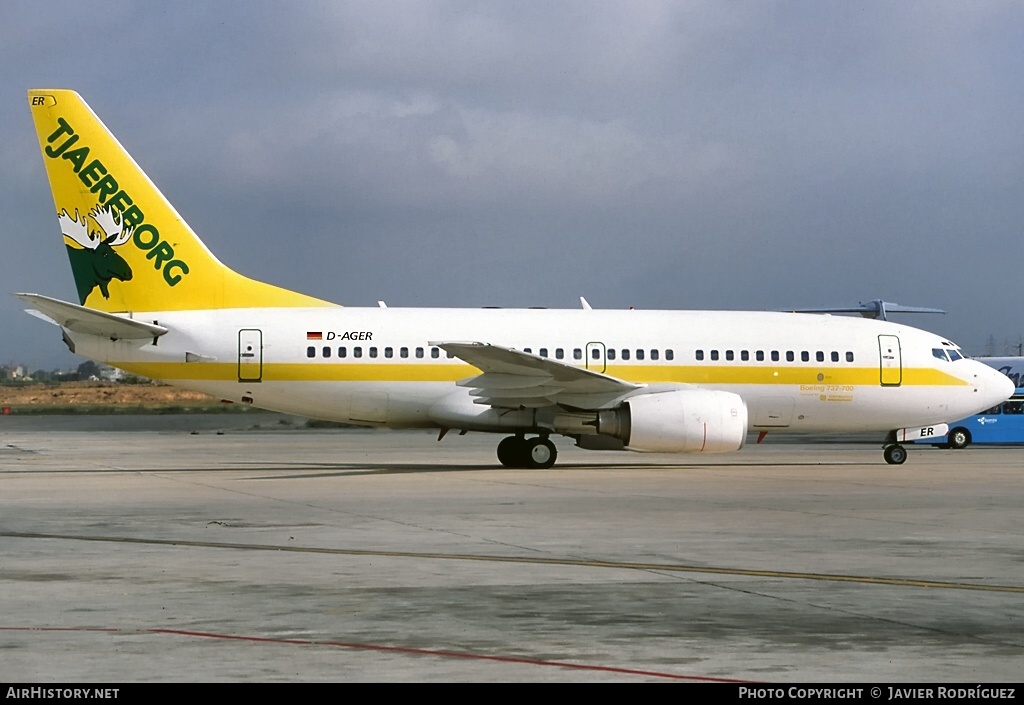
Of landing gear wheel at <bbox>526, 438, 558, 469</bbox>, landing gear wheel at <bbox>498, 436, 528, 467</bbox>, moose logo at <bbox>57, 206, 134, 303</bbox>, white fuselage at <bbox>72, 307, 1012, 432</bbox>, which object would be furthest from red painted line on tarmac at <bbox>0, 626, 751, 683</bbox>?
landing gear wheel at <bbox>498, 436, 528, 467</bbox>

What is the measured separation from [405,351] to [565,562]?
1477cm

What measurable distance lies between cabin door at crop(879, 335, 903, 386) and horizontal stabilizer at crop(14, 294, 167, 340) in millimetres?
14867

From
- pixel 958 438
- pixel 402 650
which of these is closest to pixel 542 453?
pixel 402 650

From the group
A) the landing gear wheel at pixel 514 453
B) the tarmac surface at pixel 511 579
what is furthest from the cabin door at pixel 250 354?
the landing gear wheel at pixel 514 453

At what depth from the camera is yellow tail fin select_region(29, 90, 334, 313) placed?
25.5 metres

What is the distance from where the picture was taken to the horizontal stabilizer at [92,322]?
2386 cm

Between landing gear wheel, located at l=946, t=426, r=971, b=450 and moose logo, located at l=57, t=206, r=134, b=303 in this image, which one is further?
landing gear wheel, located at l=946, t=426, r=971, b=450

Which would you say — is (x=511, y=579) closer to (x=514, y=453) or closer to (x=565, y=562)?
(x=565, y=562)

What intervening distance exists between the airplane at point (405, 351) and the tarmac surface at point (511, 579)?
96.8 inches

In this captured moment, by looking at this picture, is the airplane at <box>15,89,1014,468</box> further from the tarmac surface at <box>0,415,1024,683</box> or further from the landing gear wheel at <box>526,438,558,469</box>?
the tarmac surface at <box>0,415,1024,683</box>

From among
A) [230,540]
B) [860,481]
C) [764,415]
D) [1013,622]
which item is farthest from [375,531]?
[764,415]

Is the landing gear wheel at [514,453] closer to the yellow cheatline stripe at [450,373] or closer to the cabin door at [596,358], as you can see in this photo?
the yellow cheatline stripe at [450,373]

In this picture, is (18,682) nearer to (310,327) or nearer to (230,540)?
(230,540)

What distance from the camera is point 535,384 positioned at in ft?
82.8
